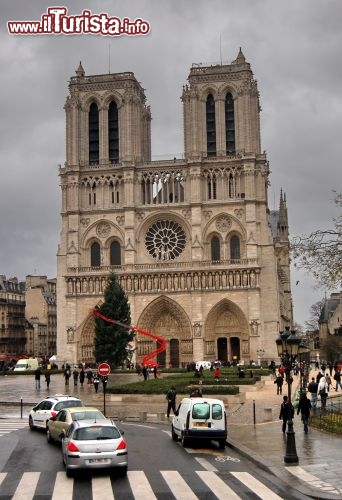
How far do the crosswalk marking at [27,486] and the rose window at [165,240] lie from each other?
180 feet

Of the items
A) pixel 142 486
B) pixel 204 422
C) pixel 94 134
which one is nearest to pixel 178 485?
pixel 142 486

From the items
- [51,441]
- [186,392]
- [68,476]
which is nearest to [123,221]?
[186,392]

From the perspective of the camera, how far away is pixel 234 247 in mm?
69812

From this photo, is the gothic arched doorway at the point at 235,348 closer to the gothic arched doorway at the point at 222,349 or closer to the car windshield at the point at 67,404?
the gothic arched doorway at the point at 222,349

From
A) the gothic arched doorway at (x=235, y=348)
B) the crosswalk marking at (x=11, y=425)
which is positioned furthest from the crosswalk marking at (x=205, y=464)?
the gothic arched doorway at (x=235, y=348)

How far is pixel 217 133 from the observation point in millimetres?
71125

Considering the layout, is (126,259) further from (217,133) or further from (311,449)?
(311,449)

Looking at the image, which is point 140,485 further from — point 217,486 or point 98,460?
point 217,486

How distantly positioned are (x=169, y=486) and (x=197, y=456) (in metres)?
4.38

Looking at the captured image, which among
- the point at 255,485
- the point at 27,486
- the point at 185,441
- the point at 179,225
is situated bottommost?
the point at 255,485

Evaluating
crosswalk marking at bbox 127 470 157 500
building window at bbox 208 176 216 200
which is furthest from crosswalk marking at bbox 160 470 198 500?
building window at bbox 208 176 216 200

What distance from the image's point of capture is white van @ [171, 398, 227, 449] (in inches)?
794

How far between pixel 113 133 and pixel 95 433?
60.9 m

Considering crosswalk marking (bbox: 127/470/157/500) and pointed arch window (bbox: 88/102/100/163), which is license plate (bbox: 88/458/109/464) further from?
pointed arch window (bbox: 88/102/100/163)
